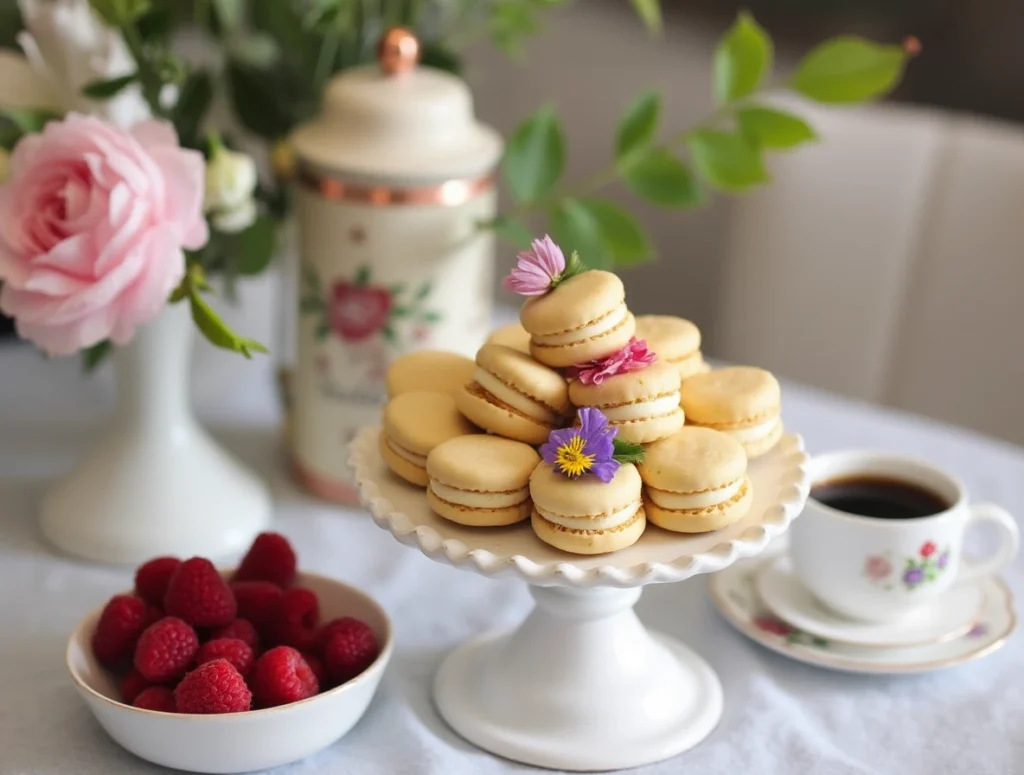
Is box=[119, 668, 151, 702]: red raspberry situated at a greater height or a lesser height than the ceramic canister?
lesser

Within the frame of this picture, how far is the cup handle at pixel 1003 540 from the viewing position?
2.44ft

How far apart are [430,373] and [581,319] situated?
12 centimetres

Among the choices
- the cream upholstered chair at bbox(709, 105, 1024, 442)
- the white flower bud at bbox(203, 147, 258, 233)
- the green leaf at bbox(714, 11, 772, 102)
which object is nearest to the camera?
the white flower bud at bbox(203, 147, 258, 233)

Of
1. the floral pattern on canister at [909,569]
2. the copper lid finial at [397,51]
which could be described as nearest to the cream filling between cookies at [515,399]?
the floral pattern on canister at [909,569]

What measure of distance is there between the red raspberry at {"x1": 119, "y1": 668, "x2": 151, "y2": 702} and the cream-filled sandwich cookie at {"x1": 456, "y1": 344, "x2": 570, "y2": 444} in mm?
209

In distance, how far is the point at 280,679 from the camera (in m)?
0.60

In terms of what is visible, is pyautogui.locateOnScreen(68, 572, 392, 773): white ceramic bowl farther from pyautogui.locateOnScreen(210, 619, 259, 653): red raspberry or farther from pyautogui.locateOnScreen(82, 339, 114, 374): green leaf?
pyautogui.locateOnScreen(82, 339, 114, 374): green leaf

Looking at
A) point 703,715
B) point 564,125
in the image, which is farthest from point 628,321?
point 564,125

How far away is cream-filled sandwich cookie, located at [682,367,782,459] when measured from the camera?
2.07ft

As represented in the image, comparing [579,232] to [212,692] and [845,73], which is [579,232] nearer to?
[845,73]

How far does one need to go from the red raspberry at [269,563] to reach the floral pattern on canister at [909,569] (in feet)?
1.08

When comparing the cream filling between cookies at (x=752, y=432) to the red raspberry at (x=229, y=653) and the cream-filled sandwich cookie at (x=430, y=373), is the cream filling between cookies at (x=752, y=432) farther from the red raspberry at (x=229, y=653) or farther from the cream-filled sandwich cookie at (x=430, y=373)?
the red raspberry at (x=229, y=653)

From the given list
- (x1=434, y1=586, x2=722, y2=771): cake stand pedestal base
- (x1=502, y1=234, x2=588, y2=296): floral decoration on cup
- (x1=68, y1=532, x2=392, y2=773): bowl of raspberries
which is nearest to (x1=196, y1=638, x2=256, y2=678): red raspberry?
(x1=68, y1=532, x2=392, y2=773): bowl of raspberries

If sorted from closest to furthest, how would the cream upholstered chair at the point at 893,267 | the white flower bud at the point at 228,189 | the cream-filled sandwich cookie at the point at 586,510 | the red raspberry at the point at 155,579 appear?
the cream-filled sandwich cookie at the point at 586,510 → the red raspberry at the point at 155,579 → the white flower bud at the point at 228,189 → the cream upholstered chair at the point at 893,267
